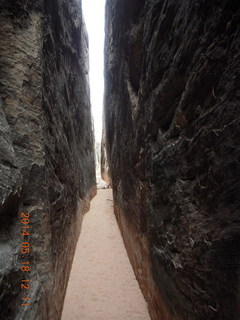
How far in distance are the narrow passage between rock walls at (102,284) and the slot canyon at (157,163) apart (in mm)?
68

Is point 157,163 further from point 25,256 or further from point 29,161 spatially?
point 25,256

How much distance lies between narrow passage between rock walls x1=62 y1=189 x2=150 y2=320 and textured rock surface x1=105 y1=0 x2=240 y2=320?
0.65 m

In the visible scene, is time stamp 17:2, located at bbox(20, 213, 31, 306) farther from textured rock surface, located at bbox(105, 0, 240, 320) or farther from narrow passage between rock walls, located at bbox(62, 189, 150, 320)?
textured rock surface, located at bbox(105, 0, 240, 320)

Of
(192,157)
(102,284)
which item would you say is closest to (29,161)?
(192,157)

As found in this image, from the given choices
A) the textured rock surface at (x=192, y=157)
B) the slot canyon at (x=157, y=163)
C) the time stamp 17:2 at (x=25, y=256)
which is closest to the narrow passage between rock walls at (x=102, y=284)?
the slot canyon at (x=157, y=163)

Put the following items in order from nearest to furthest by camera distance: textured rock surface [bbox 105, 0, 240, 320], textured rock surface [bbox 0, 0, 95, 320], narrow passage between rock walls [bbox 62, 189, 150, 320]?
1. textured rock surface [bbox 105, 0, 240, 320]
2. textured rock surface [bbox 0, 0, 95, 320]
3. narrow passage between rock walls [bbox 62, 189, 150, 320]

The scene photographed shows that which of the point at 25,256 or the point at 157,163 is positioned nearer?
the point at 25,256

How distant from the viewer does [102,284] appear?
414cm

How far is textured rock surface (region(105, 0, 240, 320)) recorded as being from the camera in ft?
4.33

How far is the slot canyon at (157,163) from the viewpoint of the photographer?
1.38m

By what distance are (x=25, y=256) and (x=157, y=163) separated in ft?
7.58

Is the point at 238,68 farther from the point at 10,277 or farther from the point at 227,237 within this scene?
the point at 10,277

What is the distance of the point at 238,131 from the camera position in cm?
126

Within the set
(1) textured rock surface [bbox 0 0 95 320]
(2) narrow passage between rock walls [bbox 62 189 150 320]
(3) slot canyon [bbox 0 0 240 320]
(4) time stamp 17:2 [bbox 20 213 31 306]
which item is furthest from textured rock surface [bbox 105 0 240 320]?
(4) time stamp 17:2 [bbox 20 213 31 306]
